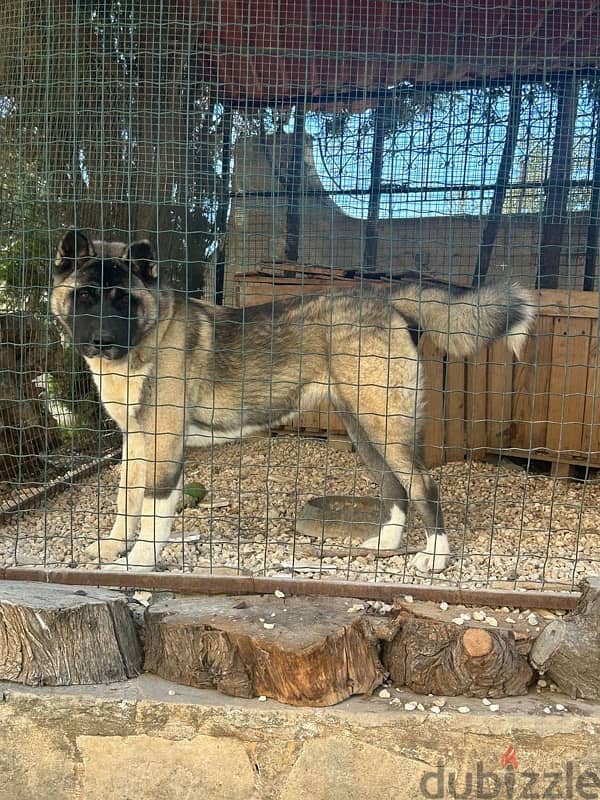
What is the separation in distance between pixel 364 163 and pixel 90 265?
3.88 m

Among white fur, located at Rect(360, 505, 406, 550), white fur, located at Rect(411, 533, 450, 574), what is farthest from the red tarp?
white fur, located at Rect(411, 533, 450, 574)

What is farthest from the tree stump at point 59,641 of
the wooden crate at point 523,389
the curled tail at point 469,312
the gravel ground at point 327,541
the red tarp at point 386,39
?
the red tarp at point 386,39

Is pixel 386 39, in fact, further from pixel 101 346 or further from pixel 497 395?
pixel 101 346

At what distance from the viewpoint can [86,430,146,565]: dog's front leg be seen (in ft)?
15.4

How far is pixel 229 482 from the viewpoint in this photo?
6.56m

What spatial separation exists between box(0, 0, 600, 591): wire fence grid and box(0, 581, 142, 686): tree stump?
4.79ft

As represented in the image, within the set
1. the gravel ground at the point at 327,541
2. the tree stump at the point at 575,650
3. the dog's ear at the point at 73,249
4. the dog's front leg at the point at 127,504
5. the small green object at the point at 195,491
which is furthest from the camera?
the small green object at the point at 195,491

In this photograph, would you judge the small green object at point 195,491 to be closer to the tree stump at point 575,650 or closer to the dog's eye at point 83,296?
the dog's eye at point 83,296

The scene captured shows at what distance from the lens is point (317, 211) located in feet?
25.8

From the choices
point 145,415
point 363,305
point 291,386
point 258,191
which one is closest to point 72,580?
point 145,415

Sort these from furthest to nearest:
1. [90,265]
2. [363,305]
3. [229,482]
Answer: [229,482] < [363,305] < [90,265]

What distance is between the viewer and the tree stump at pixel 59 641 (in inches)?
132

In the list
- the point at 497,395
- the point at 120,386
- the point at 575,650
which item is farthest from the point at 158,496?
the point at 497,395

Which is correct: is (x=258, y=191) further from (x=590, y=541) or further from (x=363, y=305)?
(x=590, y=541)
